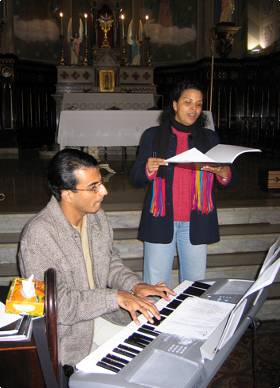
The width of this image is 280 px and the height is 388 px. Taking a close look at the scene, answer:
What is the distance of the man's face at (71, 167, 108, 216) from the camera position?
6.21ft

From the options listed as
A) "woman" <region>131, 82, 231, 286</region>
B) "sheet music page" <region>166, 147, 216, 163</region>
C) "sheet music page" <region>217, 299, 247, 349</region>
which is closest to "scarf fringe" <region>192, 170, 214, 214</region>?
"woman" <region>131, 82, 231, 286</region>

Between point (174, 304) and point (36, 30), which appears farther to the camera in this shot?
point (36, 30)

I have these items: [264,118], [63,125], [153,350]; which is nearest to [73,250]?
[153,350]

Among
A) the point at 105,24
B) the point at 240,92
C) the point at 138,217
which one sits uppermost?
the point at 105,24

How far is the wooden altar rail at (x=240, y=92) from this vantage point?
420 inches

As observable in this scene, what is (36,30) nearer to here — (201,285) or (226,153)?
(226,153)

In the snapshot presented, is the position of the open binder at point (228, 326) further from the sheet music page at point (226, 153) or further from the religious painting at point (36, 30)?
the religious painting at point (36, 30)

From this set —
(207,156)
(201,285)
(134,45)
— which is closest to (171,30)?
(134,45)

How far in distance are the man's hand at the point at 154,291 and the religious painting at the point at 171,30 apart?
449 inches

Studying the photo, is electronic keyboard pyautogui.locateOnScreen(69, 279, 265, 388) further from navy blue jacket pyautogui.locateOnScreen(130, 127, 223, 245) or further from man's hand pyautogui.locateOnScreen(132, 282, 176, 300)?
navy blue jacket pyautogui.locateOnScreen(130, 127, 223, 245)

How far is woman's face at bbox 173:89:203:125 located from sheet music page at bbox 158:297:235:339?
3.89ft

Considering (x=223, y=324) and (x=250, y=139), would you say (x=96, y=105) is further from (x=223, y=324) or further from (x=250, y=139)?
(x=223, y=324)

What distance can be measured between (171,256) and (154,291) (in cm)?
95

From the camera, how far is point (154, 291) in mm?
1860
